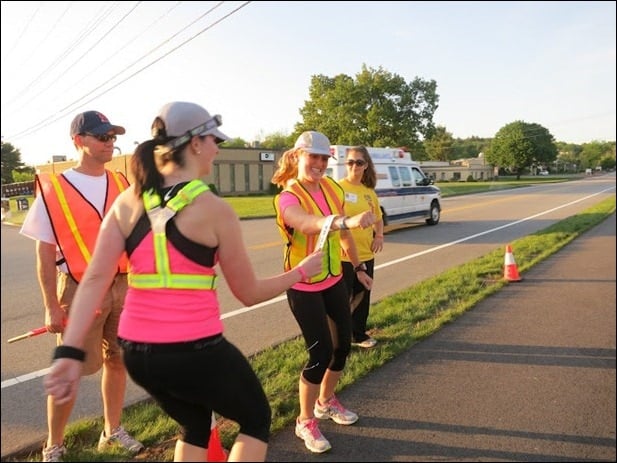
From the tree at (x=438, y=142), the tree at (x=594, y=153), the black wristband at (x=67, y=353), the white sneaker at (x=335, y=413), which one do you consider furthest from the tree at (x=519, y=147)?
the black wristband at (x=67, y=353)

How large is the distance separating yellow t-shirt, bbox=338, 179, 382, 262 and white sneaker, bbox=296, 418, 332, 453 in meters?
2.03

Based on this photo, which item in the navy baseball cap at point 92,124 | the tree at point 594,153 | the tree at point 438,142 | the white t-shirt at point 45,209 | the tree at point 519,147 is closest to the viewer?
the white t-shirt at point 45,209

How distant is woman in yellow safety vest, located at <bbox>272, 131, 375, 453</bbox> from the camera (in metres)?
3.03

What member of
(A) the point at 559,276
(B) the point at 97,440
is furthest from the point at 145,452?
(A) the point at 559,276

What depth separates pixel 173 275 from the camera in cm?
179

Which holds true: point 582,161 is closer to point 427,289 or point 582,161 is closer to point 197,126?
point 427,289

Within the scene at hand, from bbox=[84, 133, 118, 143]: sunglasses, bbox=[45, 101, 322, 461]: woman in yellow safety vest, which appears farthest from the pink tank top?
bbox=[84, 133, 118, 143]: sunglasses

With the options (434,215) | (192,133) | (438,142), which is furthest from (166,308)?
(434,215)

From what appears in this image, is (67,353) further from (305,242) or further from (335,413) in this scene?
(335,413)

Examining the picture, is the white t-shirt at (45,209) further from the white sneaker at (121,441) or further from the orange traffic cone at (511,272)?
the orange traffic cone at (511,272)

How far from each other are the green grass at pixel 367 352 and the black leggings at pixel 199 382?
4.56ft

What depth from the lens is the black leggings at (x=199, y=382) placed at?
180 cm

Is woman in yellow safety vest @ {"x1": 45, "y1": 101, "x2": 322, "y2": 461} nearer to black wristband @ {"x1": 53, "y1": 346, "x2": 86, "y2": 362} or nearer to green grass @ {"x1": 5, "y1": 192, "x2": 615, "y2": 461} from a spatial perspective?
Answer: black wristband @ {"x1": 53, "y1": 346, "x2": 86, "y2": 362}

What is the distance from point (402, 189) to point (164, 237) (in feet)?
48.9
